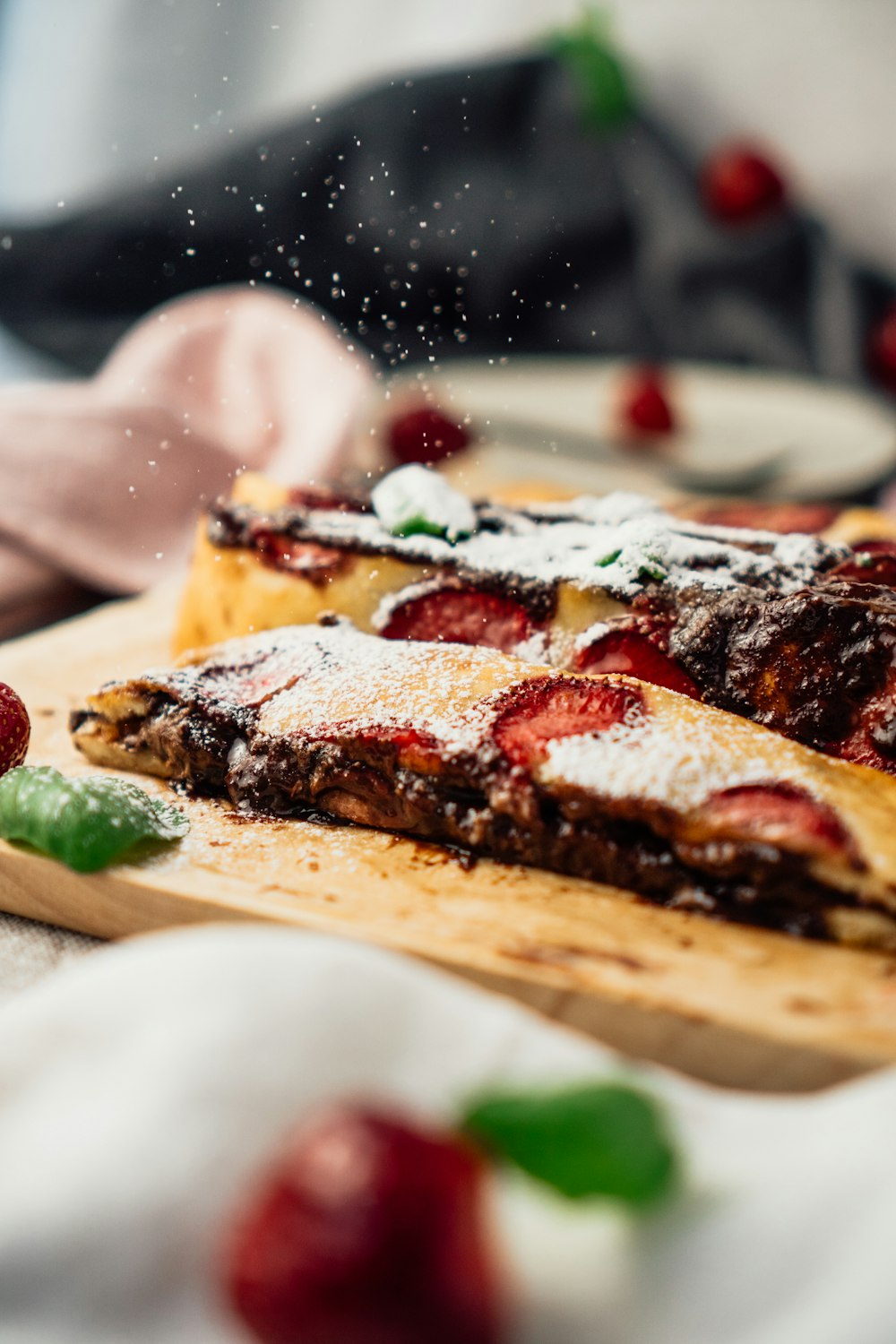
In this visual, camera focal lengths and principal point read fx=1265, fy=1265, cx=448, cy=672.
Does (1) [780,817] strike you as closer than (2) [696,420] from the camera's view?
Yes

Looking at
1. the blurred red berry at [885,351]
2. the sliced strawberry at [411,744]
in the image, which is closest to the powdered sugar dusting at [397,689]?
the sliced strawberry at [411,744]

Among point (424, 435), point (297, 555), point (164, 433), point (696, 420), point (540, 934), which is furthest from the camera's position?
point (696, 420)

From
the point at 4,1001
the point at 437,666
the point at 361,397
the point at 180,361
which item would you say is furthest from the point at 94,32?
the point at 4,1001

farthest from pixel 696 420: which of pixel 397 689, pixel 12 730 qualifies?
pixel 12 730

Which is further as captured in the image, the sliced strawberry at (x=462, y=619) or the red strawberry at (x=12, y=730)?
the sliced strawberry at (x=462, y=619)

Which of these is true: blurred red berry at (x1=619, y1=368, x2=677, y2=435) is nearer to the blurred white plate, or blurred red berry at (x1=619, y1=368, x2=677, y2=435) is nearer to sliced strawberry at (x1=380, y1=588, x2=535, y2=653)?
the blurred white plate

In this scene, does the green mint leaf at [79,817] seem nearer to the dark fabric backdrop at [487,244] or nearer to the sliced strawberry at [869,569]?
the sliced strawberry at [869,569]

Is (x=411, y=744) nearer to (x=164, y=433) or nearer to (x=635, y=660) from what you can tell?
(x=635, y=660)

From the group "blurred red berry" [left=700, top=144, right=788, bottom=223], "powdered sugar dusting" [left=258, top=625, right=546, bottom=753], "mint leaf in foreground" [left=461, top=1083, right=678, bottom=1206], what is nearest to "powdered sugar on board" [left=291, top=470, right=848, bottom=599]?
"powdered sugar dusting" [left=258, top=625, right=546, bottom=753]
